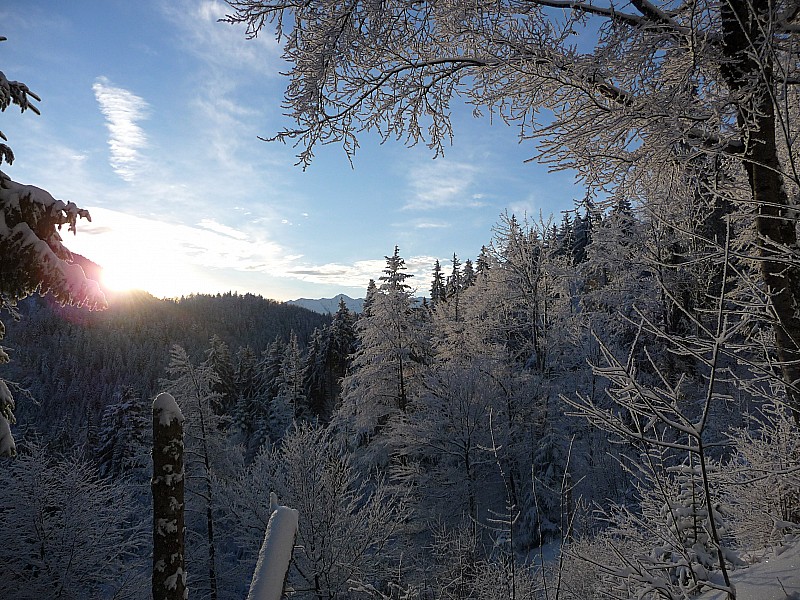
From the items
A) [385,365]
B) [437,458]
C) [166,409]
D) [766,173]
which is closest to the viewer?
[766,173]

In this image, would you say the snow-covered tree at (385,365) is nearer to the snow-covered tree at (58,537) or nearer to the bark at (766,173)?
the snow-covered tree at (58,537)

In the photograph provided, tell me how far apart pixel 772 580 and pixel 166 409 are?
488 cm

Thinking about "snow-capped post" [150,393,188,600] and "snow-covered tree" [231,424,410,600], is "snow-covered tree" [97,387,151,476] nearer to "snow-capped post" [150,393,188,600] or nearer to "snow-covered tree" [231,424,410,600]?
"snow-covered tree" [231,424,410,600]

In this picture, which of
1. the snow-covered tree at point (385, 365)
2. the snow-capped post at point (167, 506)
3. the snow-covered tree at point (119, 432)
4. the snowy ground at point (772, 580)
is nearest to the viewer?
the snowy ground at point (772, 580)

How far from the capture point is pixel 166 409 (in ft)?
14.5

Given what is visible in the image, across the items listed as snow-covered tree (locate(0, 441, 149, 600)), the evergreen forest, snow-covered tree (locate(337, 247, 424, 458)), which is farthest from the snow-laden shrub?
→ snow-covered tree (locate(0, 441, 149, 600))

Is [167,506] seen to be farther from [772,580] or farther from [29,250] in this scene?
[772,580]

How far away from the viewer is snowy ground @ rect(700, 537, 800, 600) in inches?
83.3

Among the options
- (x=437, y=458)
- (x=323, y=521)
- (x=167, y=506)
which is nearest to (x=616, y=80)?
(x=167, y=506)

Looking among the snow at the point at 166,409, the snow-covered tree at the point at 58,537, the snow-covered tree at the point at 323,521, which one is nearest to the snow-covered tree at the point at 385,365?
the snow-covered tree at the point at 323,521

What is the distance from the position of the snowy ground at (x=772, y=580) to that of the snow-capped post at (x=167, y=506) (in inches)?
173

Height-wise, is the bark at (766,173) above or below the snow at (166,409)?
above

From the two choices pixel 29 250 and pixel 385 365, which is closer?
pixel 29 250

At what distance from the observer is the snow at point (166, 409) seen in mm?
4375
